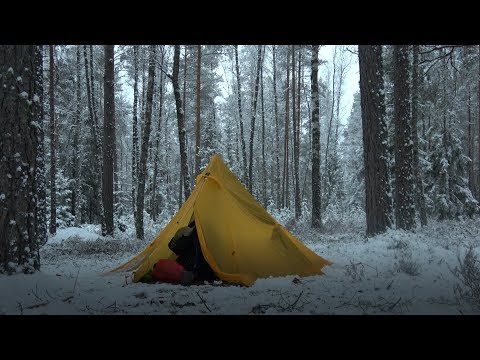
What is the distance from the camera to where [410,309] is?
3.68 metres

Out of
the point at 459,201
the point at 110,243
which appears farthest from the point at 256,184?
the point at 110,243

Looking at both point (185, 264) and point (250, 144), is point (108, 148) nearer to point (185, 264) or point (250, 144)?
point (185, 264)

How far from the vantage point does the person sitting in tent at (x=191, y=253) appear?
6051mm

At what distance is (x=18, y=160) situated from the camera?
14.7ft

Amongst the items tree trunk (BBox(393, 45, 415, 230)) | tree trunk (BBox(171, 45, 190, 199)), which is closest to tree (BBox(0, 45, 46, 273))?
tree trunk (BBox(393, 45, 415, 230))

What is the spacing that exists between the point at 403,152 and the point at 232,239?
5.64m

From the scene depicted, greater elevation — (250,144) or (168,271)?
(250,144)

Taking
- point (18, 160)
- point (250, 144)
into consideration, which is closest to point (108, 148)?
point (18, 160)

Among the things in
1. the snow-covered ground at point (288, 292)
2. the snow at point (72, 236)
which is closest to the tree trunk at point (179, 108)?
the snow at point (72, 236)

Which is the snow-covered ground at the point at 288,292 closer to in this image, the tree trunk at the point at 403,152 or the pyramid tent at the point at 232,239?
the pyramid tent at the point at 232,239

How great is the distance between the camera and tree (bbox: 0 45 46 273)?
443cm

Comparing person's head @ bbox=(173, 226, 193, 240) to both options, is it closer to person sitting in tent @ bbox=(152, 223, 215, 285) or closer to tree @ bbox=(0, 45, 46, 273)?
person sitting in tent @ bbox=(152, 223, 215, 285)

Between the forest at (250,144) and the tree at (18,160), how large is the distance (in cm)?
1
